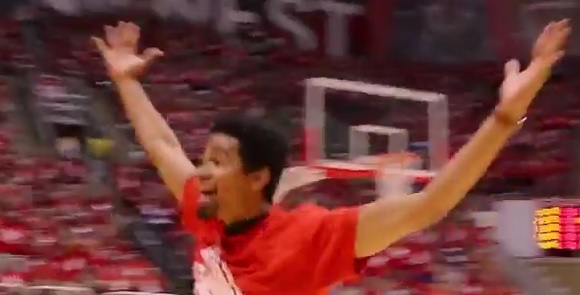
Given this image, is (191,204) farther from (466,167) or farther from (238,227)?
(466,167)

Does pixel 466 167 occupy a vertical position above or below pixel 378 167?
below

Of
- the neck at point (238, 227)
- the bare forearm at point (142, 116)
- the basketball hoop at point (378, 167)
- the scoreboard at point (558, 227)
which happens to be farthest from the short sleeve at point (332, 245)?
the scoreboard at point (558, 227)

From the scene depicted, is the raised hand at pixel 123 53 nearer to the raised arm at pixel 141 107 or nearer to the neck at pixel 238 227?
the raised arm at pixel 141 107

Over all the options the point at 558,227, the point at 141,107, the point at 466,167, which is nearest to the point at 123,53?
the point at 141,107

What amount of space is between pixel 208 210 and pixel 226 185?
0.05m

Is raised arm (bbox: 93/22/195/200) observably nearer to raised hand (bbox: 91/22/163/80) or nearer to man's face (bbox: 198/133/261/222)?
raised hand (bbox: 91/22/163/80)

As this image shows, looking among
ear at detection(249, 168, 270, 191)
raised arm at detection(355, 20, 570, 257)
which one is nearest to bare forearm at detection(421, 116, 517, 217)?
raised arm at detection(355, 20, 570, 257)

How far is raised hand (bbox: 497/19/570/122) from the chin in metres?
0.52

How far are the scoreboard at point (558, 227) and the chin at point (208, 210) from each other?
17.9ft

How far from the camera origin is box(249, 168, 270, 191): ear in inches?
71.9

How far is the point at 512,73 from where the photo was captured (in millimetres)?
1607

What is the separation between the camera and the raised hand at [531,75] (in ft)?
5.07

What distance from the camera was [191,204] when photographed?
186 cm

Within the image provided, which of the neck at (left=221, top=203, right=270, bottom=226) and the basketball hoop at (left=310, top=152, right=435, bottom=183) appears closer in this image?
the neck at (left=221, top=203, right=270, bottom=226)
